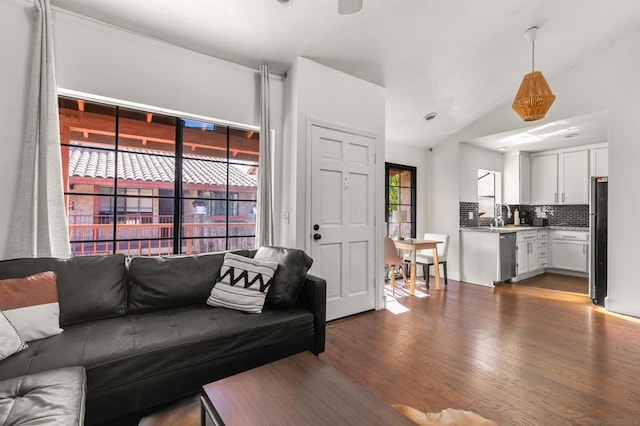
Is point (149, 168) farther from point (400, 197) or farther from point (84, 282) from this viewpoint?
point (400, 197)

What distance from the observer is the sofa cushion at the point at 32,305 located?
1.55m

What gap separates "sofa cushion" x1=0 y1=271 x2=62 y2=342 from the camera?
1.55 metres

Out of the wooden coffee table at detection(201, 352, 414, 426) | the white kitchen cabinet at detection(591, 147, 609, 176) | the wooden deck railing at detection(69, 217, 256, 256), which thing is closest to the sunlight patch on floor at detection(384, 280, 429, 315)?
the wooden deck railing at detection(69, 217, 256, 256)

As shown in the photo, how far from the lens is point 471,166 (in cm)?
530

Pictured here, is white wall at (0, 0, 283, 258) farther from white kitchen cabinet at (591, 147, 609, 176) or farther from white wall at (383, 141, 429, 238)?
white kitchen cabinet at (591, 147, 609, 176)

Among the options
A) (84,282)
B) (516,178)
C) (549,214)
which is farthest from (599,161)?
(84,282)

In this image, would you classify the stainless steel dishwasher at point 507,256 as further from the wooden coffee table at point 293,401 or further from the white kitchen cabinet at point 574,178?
the wooden coffee table at point 293,401

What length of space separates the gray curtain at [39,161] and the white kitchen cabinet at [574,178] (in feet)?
24.0

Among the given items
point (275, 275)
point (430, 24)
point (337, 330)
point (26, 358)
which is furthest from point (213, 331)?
point (430, 24)

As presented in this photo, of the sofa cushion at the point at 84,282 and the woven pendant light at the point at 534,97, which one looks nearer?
the sofa cushion at the point at 84,282

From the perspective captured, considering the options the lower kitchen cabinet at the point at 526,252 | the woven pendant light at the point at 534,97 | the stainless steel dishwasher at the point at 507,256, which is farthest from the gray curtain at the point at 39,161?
the lower kitchen cabinet at the point at 526,252

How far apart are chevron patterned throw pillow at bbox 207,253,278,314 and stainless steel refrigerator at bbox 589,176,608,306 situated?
4102mm

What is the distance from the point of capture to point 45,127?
6.93ft

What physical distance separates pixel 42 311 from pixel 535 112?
13.4 feet
